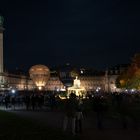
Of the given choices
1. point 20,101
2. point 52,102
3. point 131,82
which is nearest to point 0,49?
point 131,82

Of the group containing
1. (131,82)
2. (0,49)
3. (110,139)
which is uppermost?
(0,49)

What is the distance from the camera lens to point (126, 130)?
27.8 meters

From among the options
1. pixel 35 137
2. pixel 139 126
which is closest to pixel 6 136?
pixel 35 137

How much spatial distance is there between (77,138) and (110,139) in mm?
1494

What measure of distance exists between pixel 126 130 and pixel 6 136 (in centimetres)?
721

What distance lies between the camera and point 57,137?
23.3m

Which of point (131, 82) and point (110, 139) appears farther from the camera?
point (131, 82)

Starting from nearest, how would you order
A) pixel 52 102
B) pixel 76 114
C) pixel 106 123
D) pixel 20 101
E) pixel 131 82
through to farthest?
1. pixel 76 114
2. pixel 106 123
3. pixel 52 102
4. pixel 20 101
5. pixel 131 82

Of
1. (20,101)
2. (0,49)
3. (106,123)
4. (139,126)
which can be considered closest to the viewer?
(139,126)

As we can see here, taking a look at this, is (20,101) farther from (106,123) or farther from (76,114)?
(76,114)

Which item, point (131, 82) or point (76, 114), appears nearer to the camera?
point (76, 114)

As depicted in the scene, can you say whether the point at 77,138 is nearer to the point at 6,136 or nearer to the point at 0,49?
the point at 6,136

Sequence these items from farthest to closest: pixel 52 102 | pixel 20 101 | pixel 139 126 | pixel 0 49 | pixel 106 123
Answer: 1. pixel 0 49
2. pixel 20 101
3. pixel 52 102
4. pixel 106 123
5. pixel 139 126

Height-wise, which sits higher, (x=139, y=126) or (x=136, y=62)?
(x=136, y=62)
